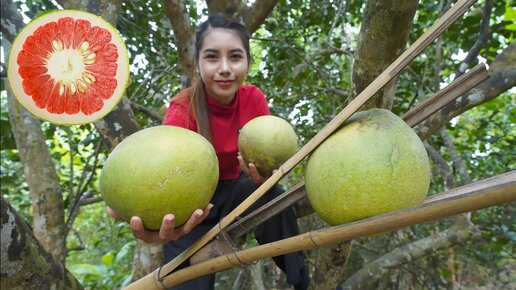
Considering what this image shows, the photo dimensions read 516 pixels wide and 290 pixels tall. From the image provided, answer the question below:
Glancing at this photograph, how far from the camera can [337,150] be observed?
3.12 feet

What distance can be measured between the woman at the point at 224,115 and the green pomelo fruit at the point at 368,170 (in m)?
0.88

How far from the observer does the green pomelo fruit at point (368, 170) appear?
2.98 feet

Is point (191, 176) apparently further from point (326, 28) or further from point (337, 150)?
point (326, 28)

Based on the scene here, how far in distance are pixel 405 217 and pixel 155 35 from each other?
3.03 meters

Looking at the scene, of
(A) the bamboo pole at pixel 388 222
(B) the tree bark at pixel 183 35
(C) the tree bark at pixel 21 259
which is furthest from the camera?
(B) the tree bark at pixel 183 35

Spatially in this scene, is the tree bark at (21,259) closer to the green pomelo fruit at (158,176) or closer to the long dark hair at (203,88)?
the green pomelo fruit at (158,176)

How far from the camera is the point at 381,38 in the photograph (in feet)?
4.61

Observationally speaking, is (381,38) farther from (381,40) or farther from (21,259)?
(21,259)

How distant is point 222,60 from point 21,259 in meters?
1.32

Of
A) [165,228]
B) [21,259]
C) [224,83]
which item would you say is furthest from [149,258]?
[21,259]

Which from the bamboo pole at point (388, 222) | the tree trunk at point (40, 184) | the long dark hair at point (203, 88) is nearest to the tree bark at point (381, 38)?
the bamboo pole at point (388, 222)

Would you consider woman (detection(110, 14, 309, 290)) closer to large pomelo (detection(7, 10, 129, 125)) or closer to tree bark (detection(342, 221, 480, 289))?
large pomelo (detection(7, 10, 129, 125))

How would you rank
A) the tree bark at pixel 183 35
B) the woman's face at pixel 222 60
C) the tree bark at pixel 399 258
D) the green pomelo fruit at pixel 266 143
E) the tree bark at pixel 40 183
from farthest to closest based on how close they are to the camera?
1. the tree bark at pixel 399 258
2. the tree bark at pixel 40 183
3. the tree bark at pixel 183 35
4. the woman's face at pixel 222 60
5. the green pomelo fruit at pixel 266 143

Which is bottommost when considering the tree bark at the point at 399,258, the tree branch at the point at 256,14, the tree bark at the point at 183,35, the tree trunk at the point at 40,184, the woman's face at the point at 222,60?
the tree bark at the point at 399,258
